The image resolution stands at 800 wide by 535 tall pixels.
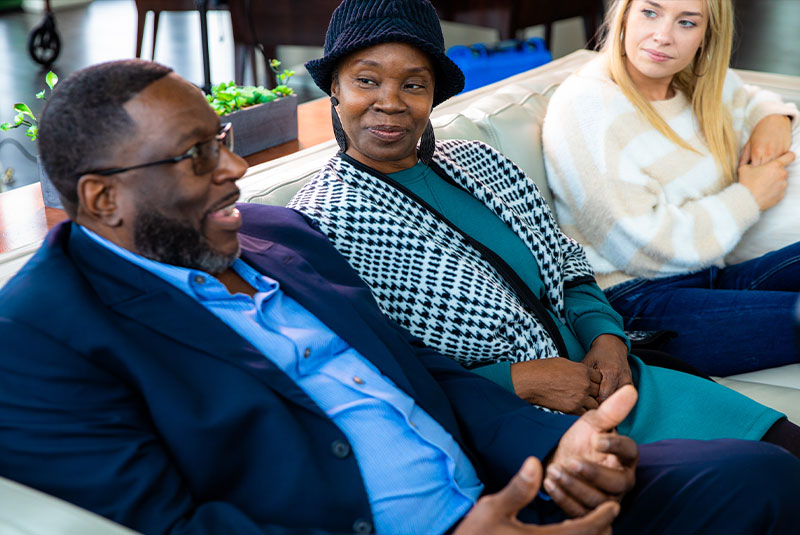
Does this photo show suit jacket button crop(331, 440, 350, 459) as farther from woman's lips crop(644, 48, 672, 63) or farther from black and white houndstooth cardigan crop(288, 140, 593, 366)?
woman's lips crop(644, 48, 672, 63)

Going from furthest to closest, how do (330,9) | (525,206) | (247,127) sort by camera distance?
1. (330,9)
2. (247,127)
3. (525,206)

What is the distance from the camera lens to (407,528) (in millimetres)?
1203

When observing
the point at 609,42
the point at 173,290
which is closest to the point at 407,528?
the point at 173,290

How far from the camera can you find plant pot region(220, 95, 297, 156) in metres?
2.16

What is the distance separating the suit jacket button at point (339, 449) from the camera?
3.84 ft

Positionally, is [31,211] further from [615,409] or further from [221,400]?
[615,409]

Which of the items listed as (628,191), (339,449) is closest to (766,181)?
(628,191)

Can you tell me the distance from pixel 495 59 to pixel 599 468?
2.19m

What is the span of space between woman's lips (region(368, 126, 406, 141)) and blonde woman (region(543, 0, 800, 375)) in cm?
66

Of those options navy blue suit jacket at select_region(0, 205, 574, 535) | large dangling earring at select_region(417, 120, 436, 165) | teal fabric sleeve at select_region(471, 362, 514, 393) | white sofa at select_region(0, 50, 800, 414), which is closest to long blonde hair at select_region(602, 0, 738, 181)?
white sofa at select_region(0, 50, 800, 414)

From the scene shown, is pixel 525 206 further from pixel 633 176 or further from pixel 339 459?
pixel 339 459

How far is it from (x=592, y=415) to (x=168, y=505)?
0.65 meters

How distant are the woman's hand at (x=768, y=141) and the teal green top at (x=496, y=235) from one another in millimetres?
907

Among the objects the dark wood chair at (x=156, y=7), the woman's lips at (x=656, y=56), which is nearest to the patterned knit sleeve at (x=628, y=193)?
the woman's lips at (x=656, y=56)
